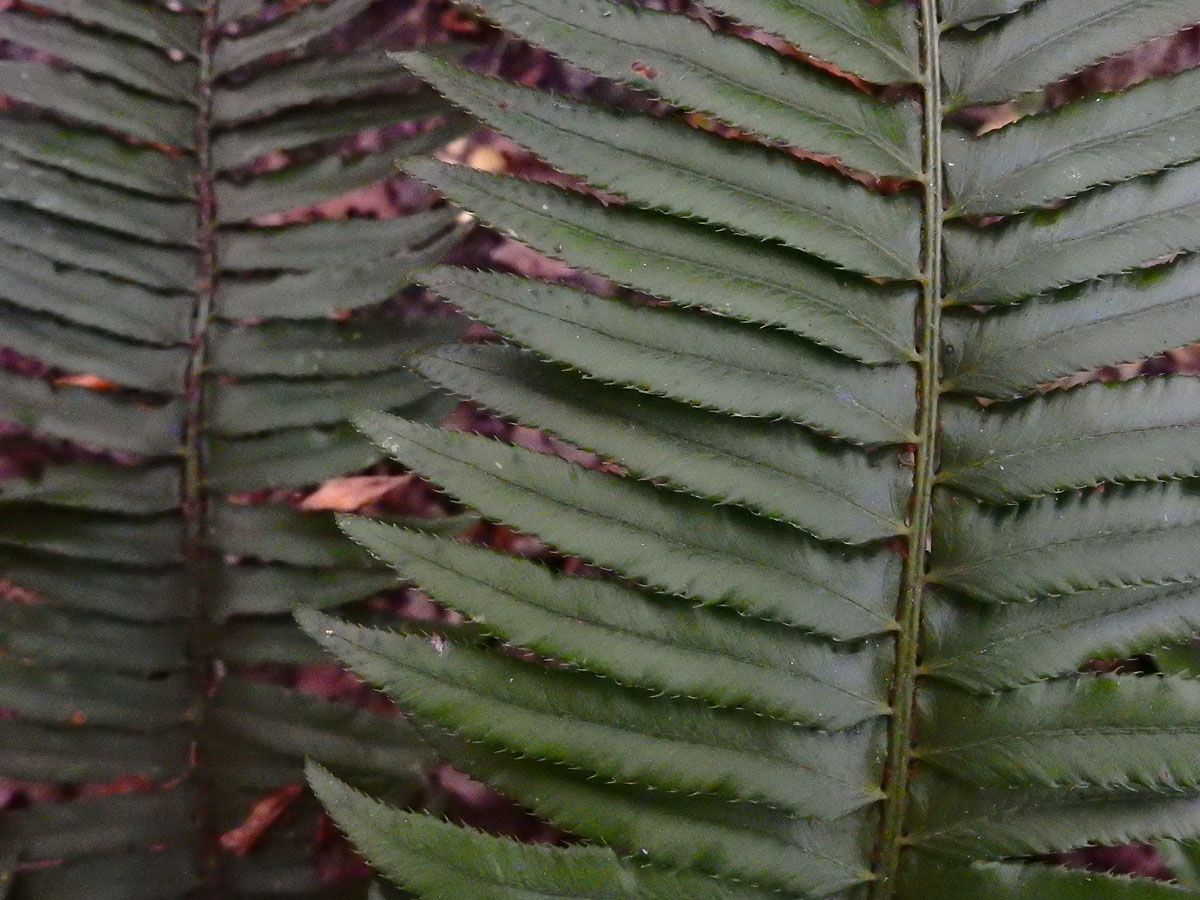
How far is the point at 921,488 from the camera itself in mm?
890

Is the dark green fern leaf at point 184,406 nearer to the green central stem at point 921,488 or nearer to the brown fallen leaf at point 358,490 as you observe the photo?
the brown fallen leaf at point 358,490

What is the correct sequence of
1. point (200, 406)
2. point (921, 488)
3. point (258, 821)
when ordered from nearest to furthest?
1. point (921, 488)
2. point (200, 406)
3. point (258, 821)

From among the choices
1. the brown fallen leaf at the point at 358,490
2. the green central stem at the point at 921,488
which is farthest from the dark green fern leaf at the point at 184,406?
the green central stem at the point at 921,488

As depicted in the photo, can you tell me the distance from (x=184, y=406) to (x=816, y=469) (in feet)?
2.74

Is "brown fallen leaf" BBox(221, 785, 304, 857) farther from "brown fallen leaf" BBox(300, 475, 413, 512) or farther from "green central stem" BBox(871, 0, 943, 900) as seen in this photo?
"green central stem" BBox(871, 0, 943, 900)

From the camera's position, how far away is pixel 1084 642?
868mm

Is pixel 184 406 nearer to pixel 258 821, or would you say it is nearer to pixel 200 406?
pixel 200 406

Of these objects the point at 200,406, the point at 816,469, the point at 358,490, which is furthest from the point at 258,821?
the point at 816,469

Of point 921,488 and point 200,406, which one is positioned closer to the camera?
point 921,488

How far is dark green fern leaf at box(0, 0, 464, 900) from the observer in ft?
3.78

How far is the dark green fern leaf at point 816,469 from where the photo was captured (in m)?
0.85

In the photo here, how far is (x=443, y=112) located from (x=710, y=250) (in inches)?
22.1

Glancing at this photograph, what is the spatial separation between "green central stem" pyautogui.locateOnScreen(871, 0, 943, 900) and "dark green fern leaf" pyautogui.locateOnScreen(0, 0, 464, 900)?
612 millimetres

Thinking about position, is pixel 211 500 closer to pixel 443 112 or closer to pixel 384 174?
pixel 384 174
